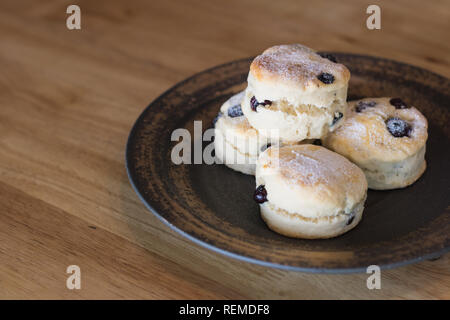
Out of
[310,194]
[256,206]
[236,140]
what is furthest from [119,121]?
[310,194]

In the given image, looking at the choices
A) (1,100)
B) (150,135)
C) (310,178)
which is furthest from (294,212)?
(1,100)

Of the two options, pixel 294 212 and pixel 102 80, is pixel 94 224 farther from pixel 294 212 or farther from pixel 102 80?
pixel 102 80

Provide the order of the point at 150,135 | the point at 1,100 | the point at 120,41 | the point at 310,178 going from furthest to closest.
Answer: the point at 120,41 < the point at 1,100 < the point at 150,135 < the point at 310,178

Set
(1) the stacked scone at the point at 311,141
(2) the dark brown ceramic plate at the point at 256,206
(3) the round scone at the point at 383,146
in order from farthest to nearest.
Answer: (3) the round scone at the point at 383,146, (1) the stacked scone at the point at 311,141, (2) the dark brown ceramic plate at the point at 256,206

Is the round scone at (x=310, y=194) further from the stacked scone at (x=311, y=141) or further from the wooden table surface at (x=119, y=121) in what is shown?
the wooden table surface at (x=119, y=121)

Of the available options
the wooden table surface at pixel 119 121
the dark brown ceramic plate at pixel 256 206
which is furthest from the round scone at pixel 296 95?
the wooden table surface at pixel 119 121

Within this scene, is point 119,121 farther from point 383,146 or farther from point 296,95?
point 383,146
